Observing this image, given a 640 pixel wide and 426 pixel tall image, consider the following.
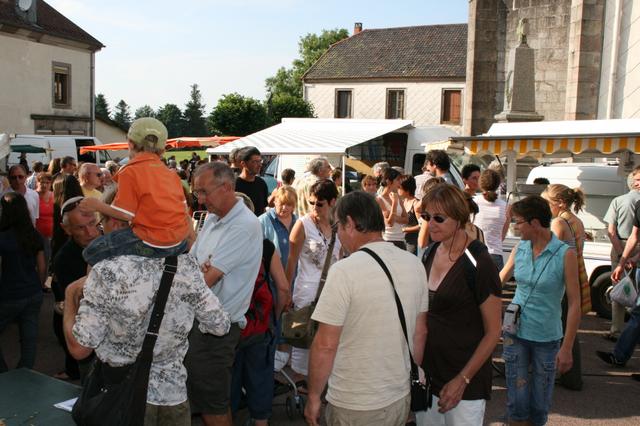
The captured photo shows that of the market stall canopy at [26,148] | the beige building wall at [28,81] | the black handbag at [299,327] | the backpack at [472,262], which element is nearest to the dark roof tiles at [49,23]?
the beige building wall at [28,81]

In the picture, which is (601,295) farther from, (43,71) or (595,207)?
(43,71)

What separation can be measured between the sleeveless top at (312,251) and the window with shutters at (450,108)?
42.2 m

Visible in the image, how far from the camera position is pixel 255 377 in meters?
4.60

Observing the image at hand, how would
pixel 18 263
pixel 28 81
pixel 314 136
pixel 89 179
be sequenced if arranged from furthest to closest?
pixel 28 81
pixel 314 136
pixel 89 179
pixel 18 263

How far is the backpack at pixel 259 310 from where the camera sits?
4.44 meters

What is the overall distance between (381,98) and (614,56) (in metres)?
32.1

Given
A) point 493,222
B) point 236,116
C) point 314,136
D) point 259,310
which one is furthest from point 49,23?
point 259,310

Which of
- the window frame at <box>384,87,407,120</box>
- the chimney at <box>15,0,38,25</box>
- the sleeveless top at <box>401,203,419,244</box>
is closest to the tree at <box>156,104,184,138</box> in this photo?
the window frame at <box>384,87,407,120</box>

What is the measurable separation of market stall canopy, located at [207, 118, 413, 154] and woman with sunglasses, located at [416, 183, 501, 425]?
952cm

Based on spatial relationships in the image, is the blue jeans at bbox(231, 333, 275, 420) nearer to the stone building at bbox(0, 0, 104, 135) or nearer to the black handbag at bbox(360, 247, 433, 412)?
the black handbag at bbox(360, 247, 433, 412)

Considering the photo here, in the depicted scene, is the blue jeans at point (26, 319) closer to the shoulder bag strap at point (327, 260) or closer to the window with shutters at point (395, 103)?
the shoulder bag strap at point (327, 260)

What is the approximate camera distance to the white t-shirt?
2.85 meters

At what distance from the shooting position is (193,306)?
2912 mm

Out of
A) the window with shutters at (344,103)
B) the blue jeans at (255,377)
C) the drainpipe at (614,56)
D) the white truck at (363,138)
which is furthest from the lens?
the window with shutters at (344,103)
